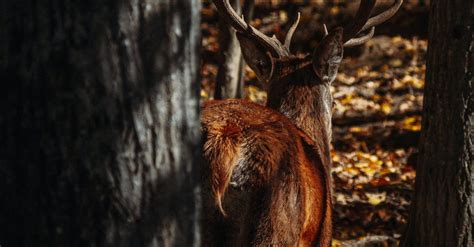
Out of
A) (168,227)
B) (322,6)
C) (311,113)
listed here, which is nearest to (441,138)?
(311,113)

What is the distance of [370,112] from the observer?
37.5 ft

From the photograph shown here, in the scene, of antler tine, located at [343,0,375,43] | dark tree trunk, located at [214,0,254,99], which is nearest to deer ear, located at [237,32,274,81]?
antler tine, located at [343,0,375,43]

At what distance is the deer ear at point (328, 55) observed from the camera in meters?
6.62

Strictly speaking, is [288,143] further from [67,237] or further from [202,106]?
[67,237]

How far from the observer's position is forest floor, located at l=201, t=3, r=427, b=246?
841 centimetres

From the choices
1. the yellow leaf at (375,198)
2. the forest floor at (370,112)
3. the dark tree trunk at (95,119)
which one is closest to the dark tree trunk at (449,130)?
the forest floor at (370,112)

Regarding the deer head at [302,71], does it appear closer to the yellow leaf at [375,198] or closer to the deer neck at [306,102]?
the deer neck at [306,102]

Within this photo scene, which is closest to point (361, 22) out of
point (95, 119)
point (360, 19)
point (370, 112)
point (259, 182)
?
point (360, 19)

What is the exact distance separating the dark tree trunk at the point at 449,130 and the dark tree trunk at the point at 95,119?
327 centimetres

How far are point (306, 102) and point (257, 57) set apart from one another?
23.9 inches

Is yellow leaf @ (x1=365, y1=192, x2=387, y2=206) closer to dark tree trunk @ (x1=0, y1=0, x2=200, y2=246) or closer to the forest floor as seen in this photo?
the forest floor

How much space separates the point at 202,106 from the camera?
17.5 feet

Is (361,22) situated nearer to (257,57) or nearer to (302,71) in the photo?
(302,71)

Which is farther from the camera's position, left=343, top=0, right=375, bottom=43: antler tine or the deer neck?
left=343, top=0, right=375, bottom=43: antler tine
